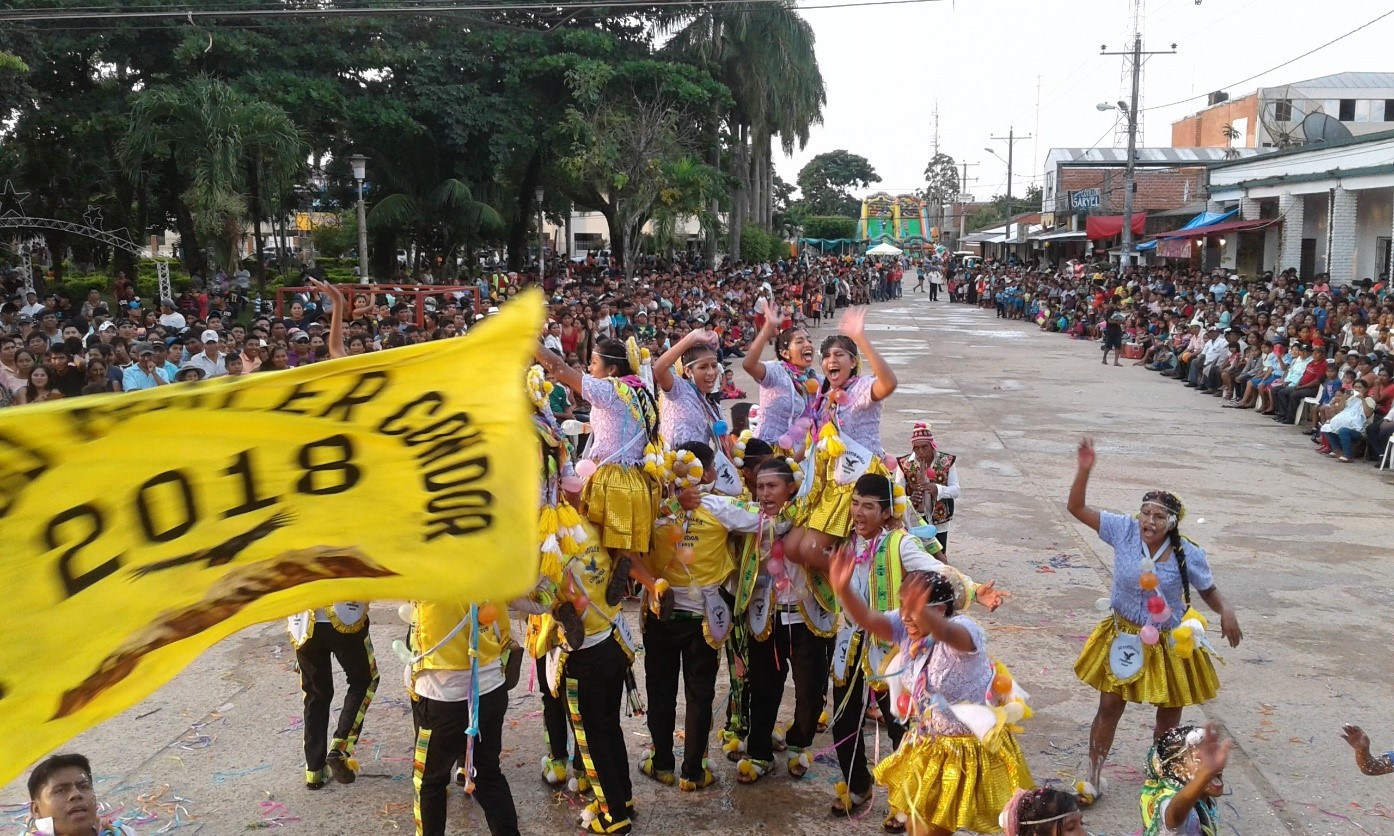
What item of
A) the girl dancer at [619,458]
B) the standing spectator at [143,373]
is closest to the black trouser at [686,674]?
the girl dancer at [619,458]

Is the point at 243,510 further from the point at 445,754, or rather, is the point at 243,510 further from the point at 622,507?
the point at 622,507

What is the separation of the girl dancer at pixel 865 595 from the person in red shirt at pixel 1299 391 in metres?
12.8

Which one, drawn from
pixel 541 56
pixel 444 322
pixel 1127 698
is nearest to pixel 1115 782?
pixel 1127 698

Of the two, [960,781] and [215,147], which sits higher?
[215,147]

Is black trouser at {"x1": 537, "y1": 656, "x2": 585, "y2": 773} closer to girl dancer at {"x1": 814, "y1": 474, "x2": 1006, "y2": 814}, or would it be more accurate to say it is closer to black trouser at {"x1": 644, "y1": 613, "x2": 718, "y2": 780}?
black trouser at {"x1": 644, "y1": 613, "x2": 718, "y2": 780}

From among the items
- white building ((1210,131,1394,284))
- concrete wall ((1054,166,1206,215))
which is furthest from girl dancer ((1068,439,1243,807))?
concrete wall ((1054,166,1206,215))

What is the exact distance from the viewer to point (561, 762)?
506cm

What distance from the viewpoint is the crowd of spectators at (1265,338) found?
13.3 meters

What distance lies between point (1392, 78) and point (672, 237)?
42.1 metres

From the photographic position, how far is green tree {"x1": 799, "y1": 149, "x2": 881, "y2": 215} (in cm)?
10538

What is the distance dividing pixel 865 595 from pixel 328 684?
2.41 meters

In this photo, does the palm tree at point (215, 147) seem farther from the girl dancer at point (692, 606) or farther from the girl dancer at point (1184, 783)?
the girl dancer at point (1184, 783)

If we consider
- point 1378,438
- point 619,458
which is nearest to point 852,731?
point 619,458

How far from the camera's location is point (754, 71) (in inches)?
1464
